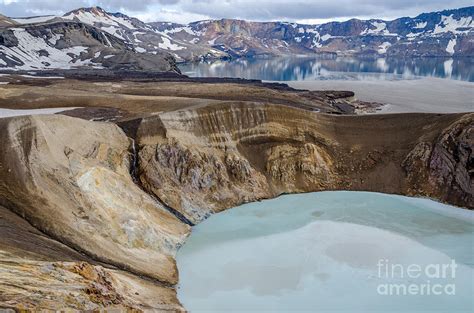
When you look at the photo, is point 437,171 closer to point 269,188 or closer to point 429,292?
point 269,188

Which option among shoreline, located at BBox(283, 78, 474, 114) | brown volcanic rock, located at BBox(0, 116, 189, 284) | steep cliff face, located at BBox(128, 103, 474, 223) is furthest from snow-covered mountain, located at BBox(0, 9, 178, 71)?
brown volcanic rock, located at BBox(0, 116, 189, 284)

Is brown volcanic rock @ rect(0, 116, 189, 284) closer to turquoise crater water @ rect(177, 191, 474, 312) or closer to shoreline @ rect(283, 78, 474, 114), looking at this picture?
turquoise crater water @ rect(177, 191, 474, 312)

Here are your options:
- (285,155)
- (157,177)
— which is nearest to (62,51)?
(285,155)

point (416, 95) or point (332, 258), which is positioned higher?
point (416, 95)

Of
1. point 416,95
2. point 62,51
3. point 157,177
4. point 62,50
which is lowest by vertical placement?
point 416,95

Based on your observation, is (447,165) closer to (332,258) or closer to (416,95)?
(332,258)
